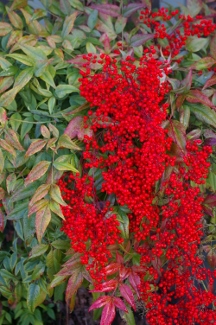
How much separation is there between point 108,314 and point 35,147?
23.9 inches

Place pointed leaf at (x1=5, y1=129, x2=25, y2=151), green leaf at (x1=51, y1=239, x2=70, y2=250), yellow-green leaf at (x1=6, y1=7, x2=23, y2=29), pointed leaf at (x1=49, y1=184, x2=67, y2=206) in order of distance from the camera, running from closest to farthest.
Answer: pointed leaf at (x1=49, y1=184, x2=67, y2=206)
pointed leaf at (x1=5, y1=129, x2=25, y2=151)
green leaf at (x1=51, y1=239, x2=70, y2=250)
yellow-green leaf at (x1=6, y1=7, x2=23, y2=29)

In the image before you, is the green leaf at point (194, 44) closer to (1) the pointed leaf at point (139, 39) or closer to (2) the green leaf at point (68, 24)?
(1) the pointed leaf at point (139, 39)

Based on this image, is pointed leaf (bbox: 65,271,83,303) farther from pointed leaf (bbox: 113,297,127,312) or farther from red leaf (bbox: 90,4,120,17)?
red leaf (bbox: 90,4,120,17)

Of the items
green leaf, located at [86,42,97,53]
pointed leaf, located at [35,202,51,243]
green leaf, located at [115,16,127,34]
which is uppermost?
green leaf, located at [86,42,97,53]

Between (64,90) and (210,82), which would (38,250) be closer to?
(64,90)

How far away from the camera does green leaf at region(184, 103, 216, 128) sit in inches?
68.0

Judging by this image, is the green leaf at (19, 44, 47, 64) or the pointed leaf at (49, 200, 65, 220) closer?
the pointed leaf at (49, 200, 65, 220)

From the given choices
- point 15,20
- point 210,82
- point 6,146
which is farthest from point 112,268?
point 15,20

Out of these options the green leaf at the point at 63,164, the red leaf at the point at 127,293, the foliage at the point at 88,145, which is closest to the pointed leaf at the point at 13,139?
the foliage at the point at 88,145

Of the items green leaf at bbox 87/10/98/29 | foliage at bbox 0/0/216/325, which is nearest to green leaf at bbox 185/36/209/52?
foliage at bbox 0/0/216/325

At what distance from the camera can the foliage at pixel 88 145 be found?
1.62 m

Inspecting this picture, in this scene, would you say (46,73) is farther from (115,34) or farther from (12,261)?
(12,261)

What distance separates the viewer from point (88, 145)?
164 centimetres

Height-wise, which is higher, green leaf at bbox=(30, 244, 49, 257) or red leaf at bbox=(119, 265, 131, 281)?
green leaf at bbox=(30, 244, 49, 257)
